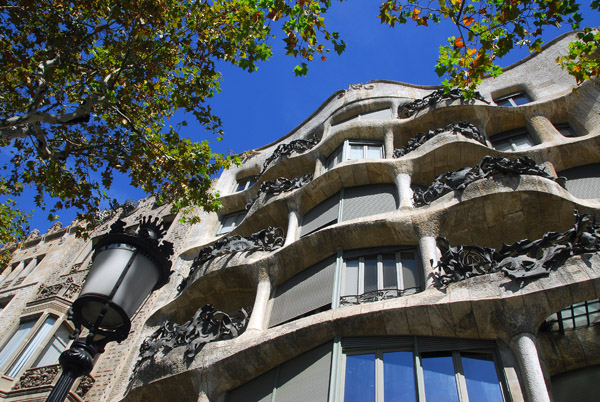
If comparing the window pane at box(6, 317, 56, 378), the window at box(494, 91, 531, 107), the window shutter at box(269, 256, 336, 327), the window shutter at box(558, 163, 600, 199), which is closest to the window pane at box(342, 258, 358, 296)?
the window shutter at box(269, 256, 336, 327)

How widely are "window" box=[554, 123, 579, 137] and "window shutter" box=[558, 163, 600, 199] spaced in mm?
2490

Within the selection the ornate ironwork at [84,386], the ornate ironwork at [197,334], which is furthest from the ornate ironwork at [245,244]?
the ornate ironwork at [84,386]

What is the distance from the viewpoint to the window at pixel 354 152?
16484mm

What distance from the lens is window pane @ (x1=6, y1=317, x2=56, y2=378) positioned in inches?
565

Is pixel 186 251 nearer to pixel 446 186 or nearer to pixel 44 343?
pixel 44 343

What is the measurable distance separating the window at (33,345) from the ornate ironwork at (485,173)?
38.8ft

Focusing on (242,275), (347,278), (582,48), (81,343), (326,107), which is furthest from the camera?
(326,107)

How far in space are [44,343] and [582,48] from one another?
16.4 meters

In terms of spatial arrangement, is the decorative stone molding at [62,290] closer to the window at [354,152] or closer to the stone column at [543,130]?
the window at [354,152]

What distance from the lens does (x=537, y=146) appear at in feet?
46.4

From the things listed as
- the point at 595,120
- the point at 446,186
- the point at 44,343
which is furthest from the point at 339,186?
the point at 44,343

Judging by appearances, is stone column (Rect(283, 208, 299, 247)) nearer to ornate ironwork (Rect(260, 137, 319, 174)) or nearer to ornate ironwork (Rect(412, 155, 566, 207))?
ornate ironwork (Rect(412, 155, 566, 207))

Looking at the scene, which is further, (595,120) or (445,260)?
(595,120)

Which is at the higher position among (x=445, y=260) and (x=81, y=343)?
(x=445, y=260)
